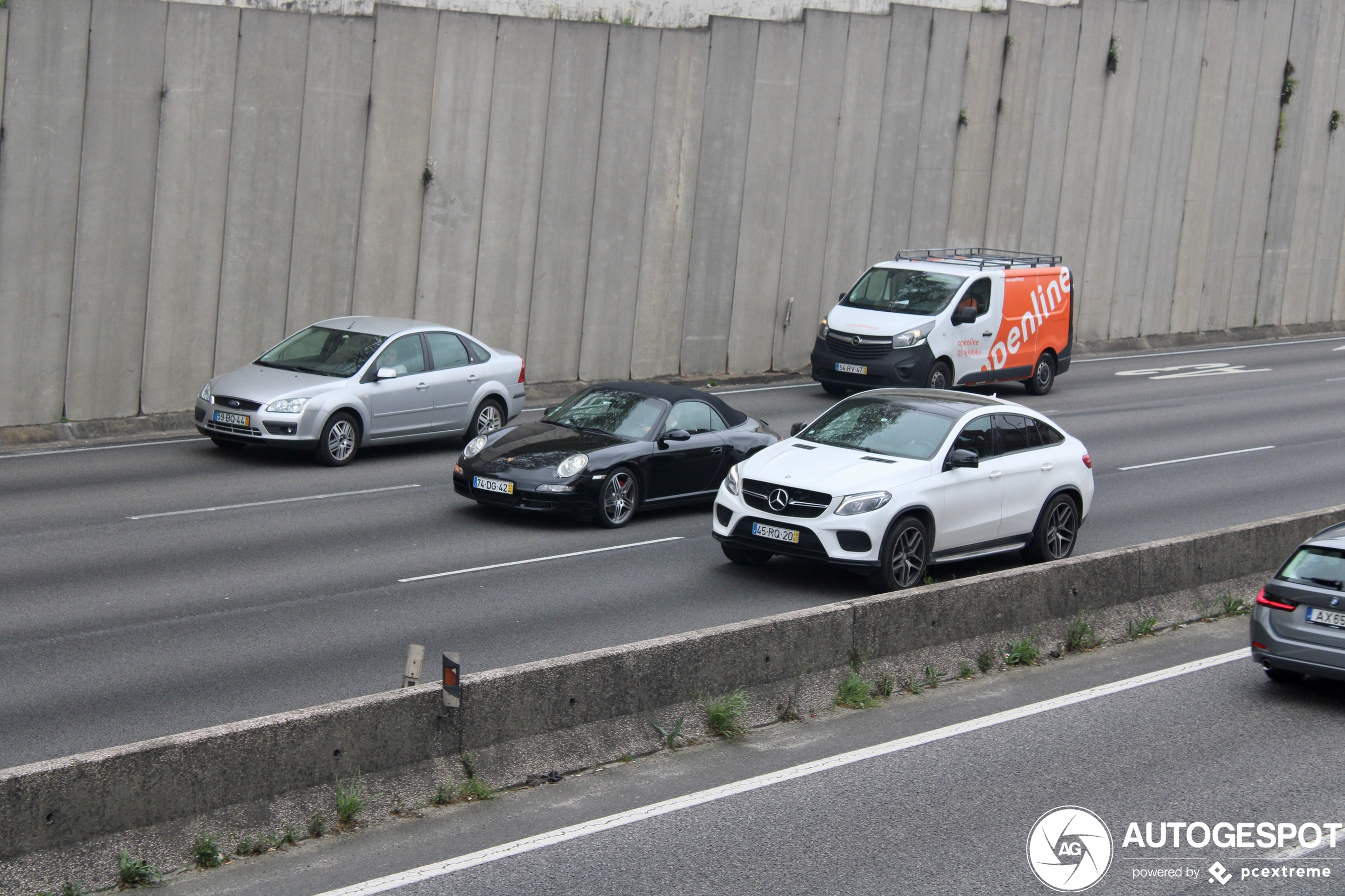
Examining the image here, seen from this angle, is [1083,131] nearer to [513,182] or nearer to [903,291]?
[903,291]

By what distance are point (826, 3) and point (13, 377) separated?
56.2 feet

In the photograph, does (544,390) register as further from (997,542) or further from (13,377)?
(997,542)

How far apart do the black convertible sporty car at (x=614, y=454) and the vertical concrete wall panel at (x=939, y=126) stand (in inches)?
603

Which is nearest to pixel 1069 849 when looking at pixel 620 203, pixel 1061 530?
pixel 1061 530

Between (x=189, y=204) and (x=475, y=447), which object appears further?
(x=189, y=204)

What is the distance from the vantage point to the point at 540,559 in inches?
531

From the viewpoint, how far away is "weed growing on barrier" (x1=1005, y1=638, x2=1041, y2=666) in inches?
432

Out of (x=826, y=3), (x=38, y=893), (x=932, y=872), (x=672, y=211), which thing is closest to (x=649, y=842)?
(x=932, y=872)

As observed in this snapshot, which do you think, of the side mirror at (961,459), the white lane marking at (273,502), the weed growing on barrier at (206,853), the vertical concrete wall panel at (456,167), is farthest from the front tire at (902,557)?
the vertical concrete wall panel at (456,167)

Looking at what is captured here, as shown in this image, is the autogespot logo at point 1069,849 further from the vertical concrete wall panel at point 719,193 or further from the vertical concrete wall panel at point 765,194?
the vertical concrete wall panel at point 765,194

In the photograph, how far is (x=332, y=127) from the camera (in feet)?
71.6

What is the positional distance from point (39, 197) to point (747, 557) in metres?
11.2

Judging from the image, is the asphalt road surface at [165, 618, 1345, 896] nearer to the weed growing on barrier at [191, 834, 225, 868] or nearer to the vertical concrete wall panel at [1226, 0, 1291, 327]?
the weed growing on barrier at [191, 834, 225, 868]

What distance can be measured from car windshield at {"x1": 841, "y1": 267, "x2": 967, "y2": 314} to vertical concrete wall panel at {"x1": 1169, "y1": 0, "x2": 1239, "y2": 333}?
14.3m
